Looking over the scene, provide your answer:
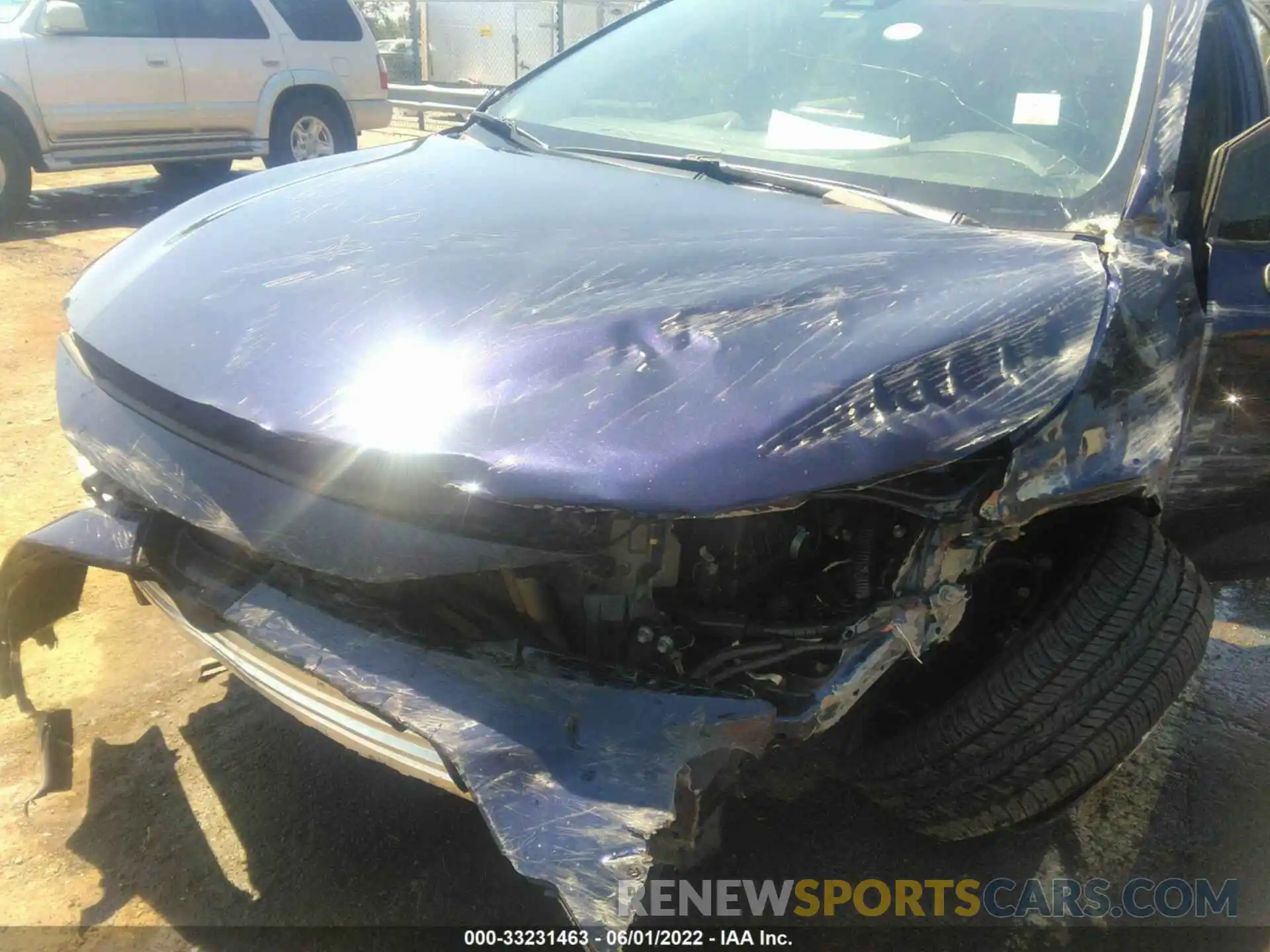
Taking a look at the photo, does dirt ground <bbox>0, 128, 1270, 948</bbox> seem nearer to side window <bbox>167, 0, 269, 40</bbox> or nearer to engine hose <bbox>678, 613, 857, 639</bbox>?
engine hose <bbox>678, 613, 857, 639</bbox>

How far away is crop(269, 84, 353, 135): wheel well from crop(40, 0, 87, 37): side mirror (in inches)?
66.1

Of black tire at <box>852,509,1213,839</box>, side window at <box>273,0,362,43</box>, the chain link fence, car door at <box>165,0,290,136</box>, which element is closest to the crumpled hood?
black tire at <box>852,509,1213,839</box>

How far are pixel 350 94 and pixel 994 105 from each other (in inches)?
313

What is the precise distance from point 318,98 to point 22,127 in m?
2.60

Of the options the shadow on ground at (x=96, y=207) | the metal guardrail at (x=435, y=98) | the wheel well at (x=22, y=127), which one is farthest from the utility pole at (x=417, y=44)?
the wheel well at (x=22, y=127)

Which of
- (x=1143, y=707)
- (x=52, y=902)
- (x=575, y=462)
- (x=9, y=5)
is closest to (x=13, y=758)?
(x=52, y=902)

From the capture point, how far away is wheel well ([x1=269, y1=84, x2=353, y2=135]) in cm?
864

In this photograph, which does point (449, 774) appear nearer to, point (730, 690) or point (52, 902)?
point (730, 690)

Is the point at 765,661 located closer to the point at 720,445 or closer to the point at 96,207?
the point at 720,445

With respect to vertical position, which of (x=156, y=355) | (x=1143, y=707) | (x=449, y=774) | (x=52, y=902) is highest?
(x=156, y=355)

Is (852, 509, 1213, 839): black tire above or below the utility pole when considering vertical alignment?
below

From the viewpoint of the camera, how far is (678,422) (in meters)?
1.49

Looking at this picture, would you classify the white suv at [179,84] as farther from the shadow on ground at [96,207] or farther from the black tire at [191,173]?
the shadow on ground at [96,207]

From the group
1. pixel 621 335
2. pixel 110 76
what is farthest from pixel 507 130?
pixel 110 76
